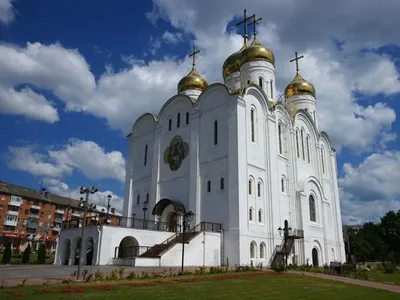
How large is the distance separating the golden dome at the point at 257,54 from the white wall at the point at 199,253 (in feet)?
56.5

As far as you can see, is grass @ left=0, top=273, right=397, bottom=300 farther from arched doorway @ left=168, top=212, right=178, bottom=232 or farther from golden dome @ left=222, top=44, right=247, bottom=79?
golden dome @ left=222, top=44, right=247, bottom=79

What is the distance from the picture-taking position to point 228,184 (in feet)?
87.9

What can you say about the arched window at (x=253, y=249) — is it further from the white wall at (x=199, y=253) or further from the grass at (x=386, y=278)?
the grass at (x=386, y=278)

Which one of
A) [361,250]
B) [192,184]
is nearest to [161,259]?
[192,184]

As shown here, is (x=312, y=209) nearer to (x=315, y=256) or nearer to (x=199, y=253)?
(x=315, y=256)

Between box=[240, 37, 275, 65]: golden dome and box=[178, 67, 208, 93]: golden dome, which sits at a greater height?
box=[240, 37, 275, 65]: golden dome

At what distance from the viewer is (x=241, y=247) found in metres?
25.2

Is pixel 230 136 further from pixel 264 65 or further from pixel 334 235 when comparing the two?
pixel 334 235

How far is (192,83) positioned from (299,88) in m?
11.9

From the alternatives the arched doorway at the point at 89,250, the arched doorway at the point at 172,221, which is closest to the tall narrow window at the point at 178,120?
the arched doorway at the point at 172,221

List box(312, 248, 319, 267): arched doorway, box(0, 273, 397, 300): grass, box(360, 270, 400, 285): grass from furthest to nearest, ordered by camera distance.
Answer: box(312, 248, 319, 267): arched doorway < box(360, 270, 400, 285): grass < box(0, 273, 397, 300): grass

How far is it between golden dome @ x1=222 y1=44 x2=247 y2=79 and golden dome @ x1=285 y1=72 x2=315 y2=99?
727cm

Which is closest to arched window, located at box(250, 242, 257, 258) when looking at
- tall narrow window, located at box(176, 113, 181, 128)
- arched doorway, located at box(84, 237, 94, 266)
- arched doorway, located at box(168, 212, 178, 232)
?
arched doorway, located at box(168, 212, 178, 232)

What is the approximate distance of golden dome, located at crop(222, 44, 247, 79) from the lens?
121 ft
